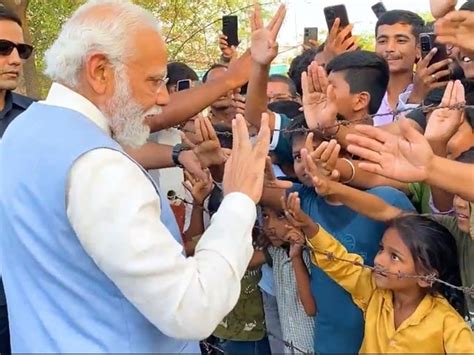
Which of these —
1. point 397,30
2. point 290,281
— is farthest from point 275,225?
point 397,30

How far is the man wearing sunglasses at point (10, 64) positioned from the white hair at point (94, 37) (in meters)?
1.34

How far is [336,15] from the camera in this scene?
11.5 feet

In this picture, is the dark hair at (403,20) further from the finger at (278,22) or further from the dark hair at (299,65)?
the finger at (278,22)

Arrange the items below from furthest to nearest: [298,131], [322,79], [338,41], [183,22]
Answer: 1. [183,22]
2. [338,41]
3. [298,131]
4. [322,79]

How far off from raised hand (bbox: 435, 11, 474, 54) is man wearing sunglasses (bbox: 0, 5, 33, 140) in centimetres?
173

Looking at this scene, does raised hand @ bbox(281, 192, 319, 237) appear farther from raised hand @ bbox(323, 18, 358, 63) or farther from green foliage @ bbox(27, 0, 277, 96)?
green foliage @ bbox(27, 0, 277, 96)

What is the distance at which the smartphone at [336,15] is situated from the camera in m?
3.50

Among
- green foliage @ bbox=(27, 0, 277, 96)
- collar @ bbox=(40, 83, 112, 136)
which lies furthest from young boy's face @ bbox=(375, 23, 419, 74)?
green foliage @ bbox=(27, 0, 277, 96)

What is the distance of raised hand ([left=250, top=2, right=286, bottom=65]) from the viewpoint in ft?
8.25

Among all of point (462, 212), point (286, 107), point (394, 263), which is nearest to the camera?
point (462, 212)

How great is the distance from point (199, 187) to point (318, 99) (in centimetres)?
57

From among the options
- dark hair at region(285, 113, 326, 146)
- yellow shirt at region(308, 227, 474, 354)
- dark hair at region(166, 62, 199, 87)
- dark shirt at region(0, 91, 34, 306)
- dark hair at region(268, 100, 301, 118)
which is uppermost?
dark shirt at region(0, 91, 34, 306)

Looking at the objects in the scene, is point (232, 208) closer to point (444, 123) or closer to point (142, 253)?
point (142, 253)

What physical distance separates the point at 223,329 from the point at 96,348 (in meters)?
1.54
